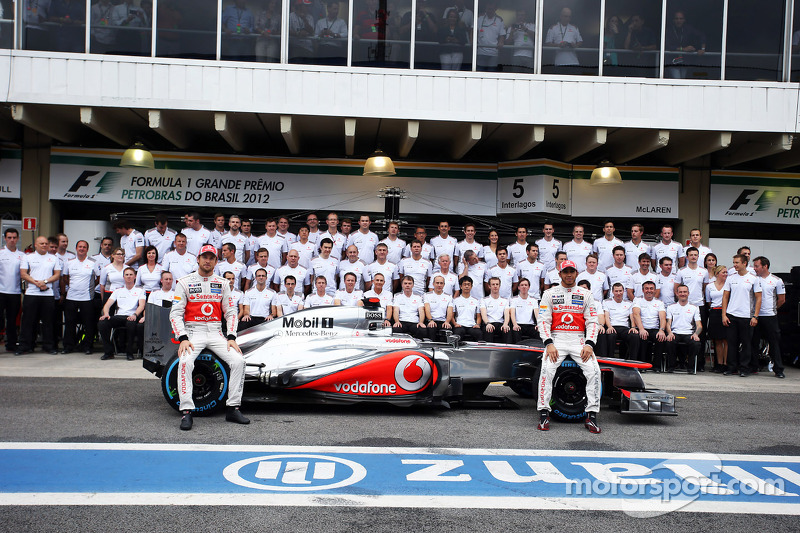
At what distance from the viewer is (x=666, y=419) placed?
7.45m

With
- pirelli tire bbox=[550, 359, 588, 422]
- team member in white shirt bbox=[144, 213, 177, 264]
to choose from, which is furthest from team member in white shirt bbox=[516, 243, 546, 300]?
team member in white shirt bbox=[144, 213, 177, 264]

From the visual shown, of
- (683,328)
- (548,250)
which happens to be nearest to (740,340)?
(683,328)

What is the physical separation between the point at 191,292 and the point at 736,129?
10.5 meters

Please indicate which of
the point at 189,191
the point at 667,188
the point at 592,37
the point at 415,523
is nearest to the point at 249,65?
the point at 189,191

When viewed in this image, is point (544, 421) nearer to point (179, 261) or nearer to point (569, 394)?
point (569, 394)

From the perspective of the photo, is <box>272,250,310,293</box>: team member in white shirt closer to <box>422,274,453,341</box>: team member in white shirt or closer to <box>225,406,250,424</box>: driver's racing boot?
<box>422,274,453,341</box>: team member in white shirt

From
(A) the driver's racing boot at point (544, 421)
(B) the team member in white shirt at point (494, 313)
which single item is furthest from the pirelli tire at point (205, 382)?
(B) the team member in white shirt at point (494, 313)

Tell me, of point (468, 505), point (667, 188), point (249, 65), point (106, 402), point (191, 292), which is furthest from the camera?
point (667, 188)

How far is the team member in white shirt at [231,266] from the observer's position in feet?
36.6

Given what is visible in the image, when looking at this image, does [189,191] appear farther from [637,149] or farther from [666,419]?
[666,419]

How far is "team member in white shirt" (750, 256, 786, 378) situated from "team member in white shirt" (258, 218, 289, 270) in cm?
826

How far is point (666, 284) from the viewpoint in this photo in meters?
11.6

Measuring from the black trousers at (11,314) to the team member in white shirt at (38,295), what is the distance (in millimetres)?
277

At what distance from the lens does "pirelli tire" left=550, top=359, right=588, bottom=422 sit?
6977mm
